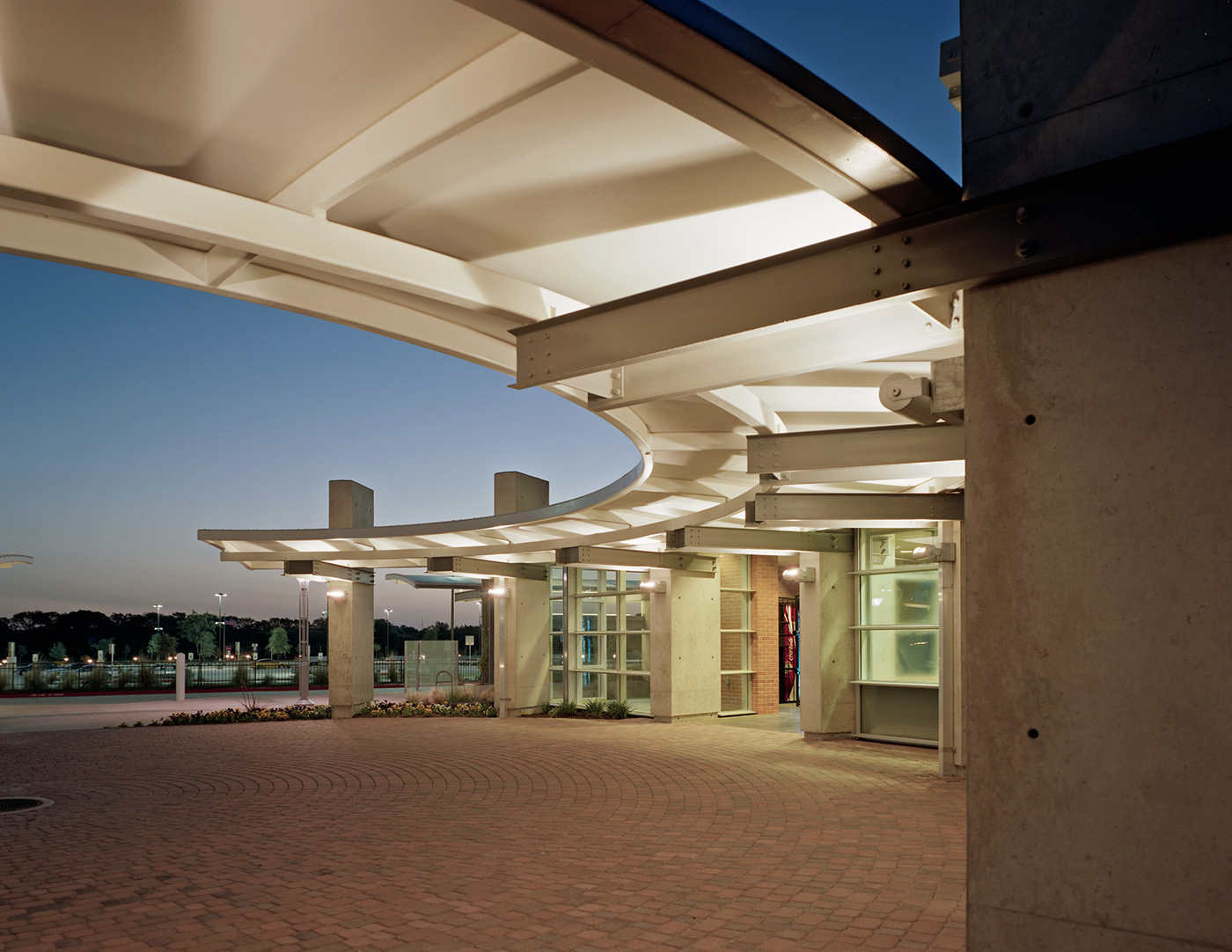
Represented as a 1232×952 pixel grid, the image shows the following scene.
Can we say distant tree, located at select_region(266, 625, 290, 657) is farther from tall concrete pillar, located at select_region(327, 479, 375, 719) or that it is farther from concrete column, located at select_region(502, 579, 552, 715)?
concrete column, located at select_region(502, 579, 552, 715)

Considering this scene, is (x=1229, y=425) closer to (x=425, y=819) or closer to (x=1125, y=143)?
(x=1125, y=143)

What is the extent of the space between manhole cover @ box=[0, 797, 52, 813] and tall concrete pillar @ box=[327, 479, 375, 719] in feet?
36.3

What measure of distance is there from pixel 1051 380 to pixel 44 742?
17.8 meters

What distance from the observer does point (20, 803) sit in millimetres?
10422

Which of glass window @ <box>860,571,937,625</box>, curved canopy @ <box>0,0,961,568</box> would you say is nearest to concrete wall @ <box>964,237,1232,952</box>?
curved canopy @ <box>0,0,961,568</box>

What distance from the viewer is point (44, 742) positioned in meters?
16.1

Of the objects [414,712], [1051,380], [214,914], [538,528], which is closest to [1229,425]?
[1051,380]

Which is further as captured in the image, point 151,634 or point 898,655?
point 151,634

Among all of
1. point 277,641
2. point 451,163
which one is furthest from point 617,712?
point 277,641

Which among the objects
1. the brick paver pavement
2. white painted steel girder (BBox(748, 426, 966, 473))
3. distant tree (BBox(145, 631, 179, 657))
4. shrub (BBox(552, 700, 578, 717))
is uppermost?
white painted steel girder (BBox(748, 426, 966, 473))

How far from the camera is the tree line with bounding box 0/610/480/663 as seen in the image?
67.1m

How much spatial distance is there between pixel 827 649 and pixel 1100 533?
13.0m

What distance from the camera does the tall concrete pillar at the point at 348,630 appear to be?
22.0 m

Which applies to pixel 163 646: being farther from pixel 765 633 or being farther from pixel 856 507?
pixel 856 507
